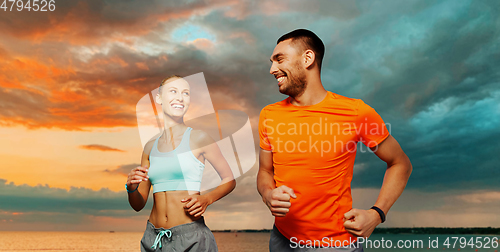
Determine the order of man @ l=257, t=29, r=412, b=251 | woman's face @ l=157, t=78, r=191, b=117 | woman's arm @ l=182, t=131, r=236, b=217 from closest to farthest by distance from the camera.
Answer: man @ l=257, t=29, r=412, b=251 < woman's arm @ l=182, t=131, r=236, b=217 < woman's face @ l=157, t=78, r=191, b=117

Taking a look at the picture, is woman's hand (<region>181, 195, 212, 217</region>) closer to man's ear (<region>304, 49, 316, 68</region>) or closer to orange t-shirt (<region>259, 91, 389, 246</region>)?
orange t-shirt (<region>259, 91, 389, 246</region>)

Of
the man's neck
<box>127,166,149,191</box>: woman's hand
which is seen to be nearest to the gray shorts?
<box>127,166,149,191</box>: woman's hand

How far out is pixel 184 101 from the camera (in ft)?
12.5

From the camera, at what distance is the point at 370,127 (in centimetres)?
290

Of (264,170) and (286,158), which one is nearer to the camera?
(286,158)

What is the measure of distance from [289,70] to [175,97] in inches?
56.3

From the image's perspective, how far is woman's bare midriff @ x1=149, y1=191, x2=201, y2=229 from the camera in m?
3.34

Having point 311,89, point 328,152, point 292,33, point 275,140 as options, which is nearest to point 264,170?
point 275,140

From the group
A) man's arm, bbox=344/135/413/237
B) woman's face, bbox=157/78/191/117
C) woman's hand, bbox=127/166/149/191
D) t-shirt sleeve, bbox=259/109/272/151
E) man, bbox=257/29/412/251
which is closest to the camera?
man's arm, bbox=344/135/413/237

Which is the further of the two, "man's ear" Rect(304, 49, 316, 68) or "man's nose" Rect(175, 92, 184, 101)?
"man's nose" Rect(175, 92, 184, 101)

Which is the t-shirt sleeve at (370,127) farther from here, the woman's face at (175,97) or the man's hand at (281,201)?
the woman's face at (175,97)

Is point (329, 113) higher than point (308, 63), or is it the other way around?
point (308, 63)

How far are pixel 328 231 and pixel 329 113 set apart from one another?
1004 millimetres

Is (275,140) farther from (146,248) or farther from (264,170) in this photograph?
(146,248)
